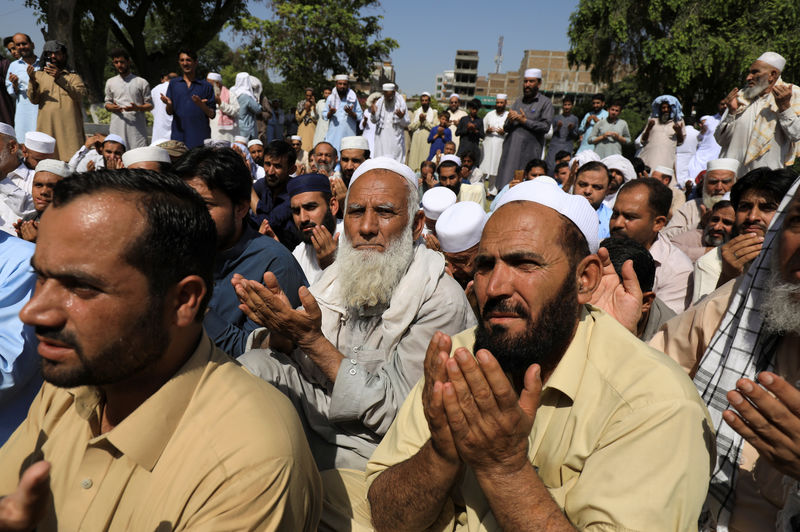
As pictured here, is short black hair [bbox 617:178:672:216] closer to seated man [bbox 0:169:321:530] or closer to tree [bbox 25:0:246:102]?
seated man [bbox 0:169:321:530]

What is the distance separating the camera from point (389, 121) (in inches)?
476

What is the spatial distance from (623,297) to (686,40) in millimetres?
26126

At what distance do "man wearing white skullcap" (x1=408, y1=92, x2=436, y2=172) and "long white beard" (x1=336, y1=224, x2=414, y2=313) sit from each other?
35.8ft

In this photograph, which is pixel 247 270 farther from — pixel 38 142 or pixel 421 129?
pixel 421 129

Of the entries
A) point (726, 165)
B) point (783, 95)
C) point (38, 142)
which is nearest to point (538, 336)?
point (726, 165)

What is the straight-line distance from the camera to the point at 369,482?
2.04m

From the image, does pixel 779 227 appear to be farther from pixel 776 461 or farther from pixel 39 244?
pixel 39 244

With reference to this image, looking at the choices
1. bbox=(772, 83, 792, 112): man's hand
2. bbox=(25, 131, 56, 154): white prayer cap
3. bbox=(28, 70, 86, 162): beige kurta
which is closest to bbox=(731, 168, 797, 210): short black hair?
bbox=(772, 83, 792, 112): man's hand

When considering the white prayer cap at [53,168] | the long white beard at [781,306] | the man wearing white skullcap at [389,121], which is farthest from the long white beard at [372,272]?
the man wearing white skullcap at [389,121]

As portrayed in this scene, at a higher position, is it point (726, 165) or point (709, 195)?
point (726, 165)

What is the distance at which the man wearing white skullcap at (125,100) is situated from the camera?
1016cm

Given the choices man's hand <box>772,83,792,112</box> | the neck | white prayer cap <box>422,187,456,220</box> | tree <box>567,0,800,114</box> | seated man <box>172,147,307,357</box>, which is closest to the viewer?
the neck

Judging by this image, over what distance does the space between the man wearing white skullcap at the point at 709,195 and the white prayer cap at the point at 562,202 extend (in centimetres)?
432

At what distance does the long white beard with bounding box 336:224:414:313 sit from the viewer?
3.00m
